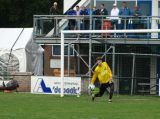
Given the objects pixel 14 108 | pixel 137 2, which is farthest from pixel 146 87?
pixel 14 108

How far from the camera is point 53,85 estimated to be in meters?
32.7

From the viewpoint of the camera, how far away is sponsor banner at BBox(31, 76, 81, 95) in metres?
31.7

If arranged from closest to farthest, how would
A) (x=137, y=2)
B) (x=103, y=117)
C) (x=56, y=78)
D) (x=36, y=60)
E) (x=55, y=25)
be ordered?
(x=103, y=117)
(x=56, y=78)
(x=55, y=25)
(x=137, y=2)
(x=36, y=60)

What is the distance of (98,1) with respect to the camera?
1526 inches

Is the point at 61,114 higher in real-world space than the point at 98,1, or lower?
lower

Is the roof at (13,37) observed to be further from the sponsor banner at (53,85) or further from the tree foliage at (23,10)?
the tree foliage at (23,10)

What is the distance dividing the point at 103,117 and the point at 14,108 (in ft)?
15.2

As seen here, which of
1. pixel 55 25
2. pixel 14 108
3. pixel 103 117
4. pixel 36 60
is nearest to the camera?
pixel 103 117

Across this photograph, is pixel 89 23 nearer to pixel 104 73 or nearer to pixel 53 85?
pixel 53 85

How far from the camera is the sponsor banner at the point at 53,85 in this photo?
3172 cm

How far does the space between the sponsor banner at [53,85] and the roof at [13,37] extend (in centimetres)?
953

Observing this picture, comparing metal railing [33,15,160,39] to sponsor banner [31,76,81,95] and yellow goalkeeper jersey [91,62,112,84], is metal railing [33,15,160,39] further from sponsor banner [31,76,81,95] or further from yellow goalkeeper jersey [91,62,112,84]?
yellow goalkeeper jersey [91,62,112,84]

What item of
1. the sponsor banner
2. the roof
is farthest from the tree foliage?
the sponsor banner

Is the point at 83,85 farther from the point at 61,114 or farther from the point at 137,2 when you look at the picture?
the point at 61,114
